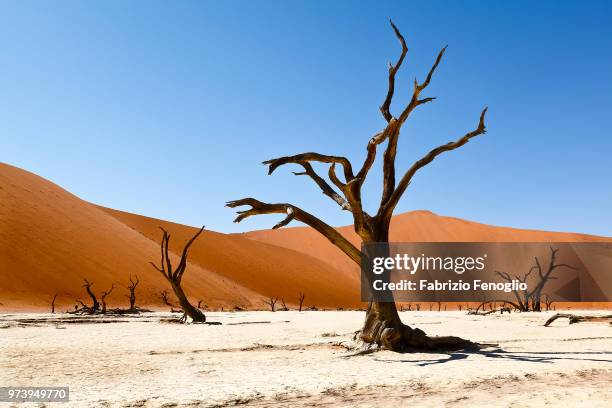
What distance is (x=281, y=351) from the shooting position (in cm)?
1098

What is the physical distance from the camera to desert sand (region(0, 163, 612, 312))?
35.5m

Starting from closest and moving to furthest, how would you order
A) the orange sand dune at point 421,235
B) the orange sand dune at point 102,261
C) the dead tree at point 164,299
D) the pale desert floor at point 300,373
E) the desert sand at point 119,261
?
the pale desert floor at point 300,373 < the orange sand dune at point 102,261 < the desert sand at point 119,261 < the dead tree at point 164,299 < the orange sand dune at point 421,235

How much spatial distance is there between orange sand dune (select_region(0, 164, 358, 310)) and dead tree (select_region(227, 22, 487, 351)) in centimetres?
2494

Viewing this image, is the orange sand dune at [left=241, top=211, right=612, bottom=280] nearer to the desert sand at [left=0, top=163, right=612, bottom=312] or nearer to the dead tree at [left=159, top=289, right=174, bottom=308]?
the desert sand at [left=0, top=163, right=612, bottom=312]

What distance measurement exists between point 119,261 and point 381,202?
3651 centimetres

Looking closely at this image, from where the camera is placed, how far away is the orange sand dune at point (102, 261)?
116ft

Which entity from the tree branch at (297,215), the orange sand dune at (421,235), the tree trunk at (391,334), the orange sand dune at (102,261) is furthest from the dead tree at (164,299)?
the orange sand dune at (421,235)

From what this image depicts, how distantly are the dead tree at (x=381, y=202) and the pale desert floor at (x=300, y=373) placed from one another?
79 cm

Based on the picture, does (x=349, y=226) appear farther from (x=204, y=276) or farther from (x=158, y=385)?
(x=158, y=385)

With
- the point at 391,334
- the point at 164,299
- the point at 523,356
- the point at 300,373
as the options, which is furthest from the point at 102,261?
the point at 523,356

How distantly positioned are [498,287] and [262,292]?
1015 inches

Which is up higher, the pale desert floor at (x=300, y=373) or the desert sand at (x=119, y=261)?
the desert sand at (x=119, y=261)

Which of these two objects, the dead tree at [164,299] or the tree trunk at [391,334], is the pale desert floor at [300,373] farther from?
the dead tree at [164,299]

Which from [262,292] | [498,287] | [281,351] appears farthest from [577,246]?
[281,351]
